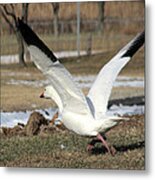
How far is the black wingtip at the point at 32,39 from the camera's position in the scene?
2430 mm

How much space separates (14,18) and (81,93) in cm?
41

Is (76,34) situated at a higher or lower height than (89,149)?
higher

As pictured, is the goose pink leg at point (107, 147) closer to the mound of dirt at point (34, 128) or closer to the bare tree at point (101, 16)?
the mound of dirt at point (34, 128)

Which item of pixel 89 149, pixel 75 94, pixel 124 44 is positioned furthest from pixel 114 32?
pixel 89 149

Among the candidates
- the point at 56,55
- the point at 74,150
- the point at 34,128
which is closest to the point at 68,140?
the point at 74,150

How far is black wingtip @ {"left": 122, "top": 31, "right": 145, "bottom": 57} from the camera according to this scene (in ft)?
8.00

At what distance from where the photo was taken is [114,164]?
8.13ft

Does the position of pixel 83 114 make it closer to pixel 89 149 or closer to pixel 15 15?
pixel 89 149

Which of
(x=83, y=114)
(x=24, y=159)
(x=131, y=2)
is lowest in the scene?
(x=24, y=159)

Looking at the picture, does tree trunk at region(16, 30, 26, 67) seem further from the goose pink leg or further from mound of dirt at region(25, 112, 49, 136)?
the goose pink leg

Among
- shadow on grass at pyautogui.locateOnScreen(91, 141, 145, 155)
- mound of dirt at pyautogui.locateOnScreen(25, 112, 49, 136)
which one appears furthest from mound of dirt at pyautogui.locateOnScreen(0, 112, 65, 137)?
shadow on grass at pyautogui.locateOnScreen(91, 141, 145, 155)

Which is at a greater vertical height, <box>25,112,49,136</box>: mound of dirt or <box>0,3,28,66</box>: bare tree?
<box>0,3,28,66</box>: bare tree

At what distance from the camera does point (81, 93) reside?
98.1 inches

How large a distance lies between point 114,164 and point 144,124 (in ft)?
0.62
